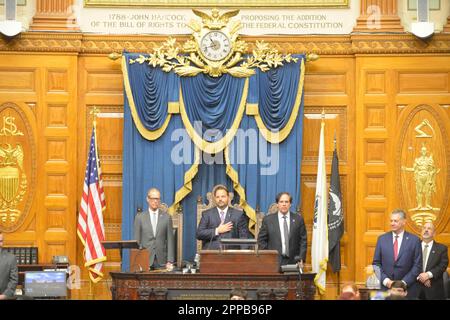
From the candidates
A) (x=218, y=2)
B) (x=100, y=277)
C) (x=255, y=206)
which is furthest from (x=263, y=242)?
(x=218, y=2)

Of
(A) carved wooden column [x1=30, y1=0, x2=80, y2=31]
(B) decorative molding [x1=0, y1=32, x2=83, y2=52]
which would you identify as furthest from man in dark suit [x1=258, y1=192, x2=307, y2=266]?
(A) carved wooden column [x1=30, y1=0, x2=80, y2=31]

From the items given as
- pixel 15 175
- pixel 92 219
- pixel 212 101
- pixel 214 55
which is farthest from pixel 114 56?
pixel 92 219

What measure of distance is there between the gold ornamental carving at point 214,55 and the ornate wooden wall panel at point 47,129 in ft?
3.61

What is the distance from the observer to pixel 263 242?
14648 millimetres

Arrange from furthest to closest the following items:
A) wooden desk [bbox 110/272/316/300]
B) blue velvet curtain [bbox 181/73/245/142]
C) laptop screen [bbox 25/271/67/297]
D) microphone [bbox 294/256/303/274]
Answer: blue velvet curtain [bbox 181/73/245/142] → microphone [bbox 294/256/303/274] → wooden desk [bbox 110/272/316/300] → laptop screen [bbox 25/271/67/297]

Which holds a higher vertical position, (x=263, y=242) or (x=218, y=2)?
(x=218, y=2)

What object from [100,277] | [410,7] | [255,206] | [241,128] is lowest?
[100,277]

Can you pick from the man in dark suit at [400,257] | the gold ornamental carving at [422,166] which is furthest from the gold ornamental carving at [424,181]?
the man in dark suit at [400,257]

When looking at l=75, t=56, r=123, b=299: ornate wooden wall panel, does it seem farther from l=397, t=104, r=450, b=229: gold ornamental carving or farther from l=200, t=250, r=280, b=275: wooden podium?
l=397, t=104, r=450, b=229: gold ornamental carving

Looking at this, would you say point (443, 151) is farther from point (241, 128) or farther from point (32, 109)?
point (32, 109)

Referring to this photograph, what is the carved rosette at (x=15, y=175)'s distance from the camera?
1575cm

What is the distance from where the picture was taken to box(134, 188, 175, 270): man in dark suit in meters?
14.6

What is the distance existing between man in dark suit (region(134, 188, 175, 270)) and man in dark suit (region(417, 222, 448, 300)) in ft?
10.3

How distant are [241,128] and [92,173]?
2.07m
